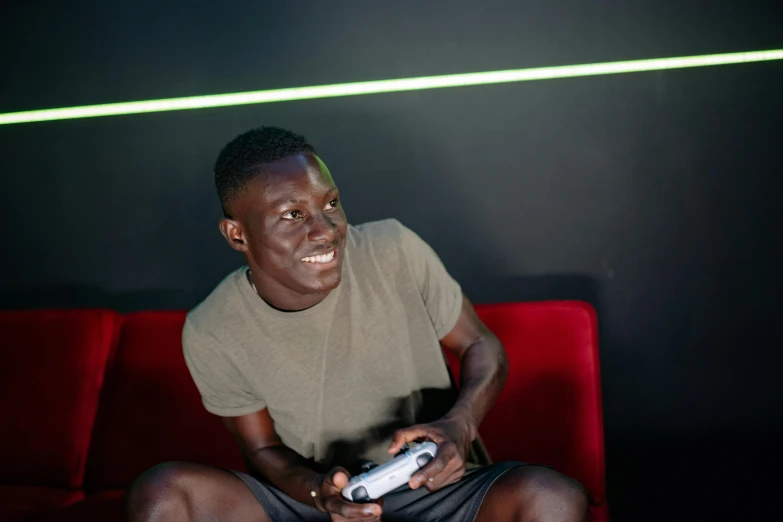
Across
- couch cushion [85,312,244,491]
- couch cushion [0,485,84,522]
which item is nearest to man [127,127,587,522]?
couch cushion [85,312,244,491]

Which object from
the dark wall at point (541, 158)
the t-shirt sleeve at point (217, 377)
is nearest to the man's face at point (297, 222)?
the t-shirt sleeve at point (217, 377)

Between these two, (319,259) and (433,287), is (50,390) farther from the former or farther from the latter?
(433,287)

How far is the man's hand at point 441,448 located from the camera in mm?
1181

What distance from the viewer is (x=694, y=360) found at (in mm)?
2023

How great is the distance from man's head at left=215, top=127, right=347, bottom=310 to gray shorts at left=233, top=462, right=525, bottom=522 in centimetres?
45

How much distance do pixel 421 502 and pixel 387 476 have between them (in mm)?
257

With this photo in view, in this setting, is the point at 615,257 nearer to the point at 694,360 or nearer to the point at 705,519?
the point at 694,360

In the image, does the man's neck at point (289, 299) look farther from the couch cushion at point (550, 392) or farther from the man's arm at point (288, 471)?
the couch cushion at point (550, 392)

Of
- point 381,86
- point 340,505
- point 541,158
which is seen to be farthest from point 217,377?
point 541,158

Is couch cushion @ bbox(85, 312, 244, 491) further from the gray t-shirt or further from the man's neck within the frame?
the man's neck

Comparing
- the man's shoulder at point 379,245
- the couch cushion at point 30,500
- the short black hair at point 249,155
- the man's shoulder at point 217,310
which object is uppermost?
the short black hair at point 249,155

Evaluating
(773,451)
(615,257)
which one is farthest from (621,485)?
(615,257)

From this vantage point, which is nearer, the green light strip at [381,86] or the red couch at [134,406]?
the red couch at [134,406]

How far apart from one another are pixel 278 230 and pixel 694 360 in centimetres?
137
